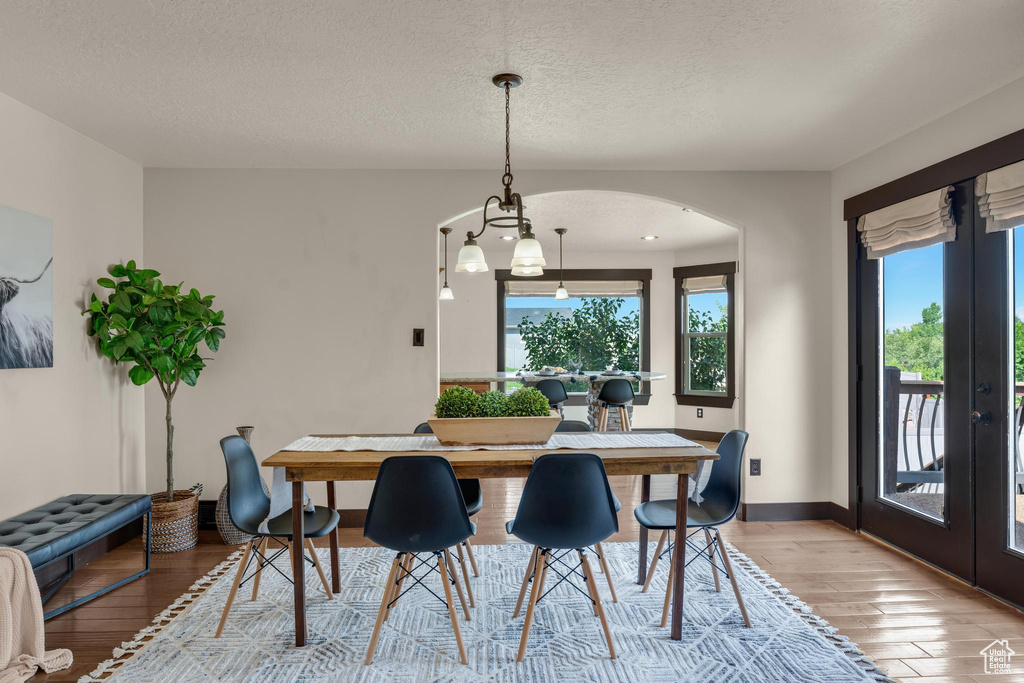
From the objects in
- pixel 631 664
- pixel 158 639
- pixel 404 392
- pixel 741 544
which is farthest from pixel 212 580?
pixel 741 544

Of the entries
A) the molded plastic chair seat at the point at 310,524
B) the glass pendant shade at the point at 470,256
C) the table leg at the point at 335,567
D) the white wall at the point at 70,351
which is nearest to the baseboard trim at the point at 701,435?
the glass pendant shade at the point at 470,256

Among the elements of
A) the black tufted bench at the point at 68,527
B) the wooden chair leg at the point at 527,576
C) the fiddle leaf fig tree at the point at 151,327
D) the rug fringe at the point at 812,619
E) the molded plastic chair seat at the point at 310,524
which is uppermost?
the fiddle leaf fig tree at the point at 151,327

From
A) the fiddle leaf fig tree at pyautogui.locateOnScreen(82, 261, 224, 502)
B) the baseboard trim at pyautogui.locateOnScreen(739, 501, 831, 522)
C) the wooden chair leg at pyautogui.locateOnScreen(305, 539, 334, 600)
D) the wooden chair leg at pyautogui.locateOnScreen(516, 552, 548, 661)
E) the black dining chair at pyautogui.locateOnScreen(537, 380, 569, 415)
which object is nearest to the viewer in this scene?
the wooden chair leg at pyautogui.locateOnScreen(516, 552, 548, 661)

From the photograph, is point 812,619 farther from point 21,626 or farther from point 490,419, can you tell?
point 21,626

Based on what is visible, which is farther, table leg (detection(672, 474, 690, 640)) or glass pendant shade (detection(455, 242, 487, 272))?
glass pendant shade (detection(455, 242, 487, 272))

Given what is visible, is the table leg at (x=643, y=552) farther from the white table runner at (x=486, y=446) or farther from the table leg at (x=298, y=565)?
the table leg at (x=298, y=565)

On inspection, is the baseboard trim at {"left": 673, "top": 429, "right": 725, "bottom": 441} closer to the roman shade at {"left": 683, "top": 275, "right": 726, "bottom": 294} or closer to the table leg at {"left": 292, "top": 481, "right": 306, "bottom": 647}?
the roman shade at {"left": 683, "top": 275, "right": 726, "bottom": 294}

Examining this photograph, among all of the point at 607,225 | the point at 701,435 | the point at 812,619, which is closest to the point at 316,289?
the point at 607,225

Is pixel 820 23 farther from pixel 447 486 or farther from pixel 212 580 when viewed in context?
pixel 212 580

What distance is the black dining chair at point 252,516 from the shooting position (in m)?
2.70

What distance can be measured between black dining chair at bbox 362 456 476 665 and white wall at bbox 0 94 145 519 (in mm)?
2084

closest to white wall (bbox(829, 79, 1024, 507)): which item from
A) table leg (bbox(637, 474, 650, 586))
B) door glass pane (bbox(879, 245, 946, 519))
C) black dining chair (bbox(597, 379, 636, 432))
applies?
door glass pane (bbox(879, 245, 946, 519))

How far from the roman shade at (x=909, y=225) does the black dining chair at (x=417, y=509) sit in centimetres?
301

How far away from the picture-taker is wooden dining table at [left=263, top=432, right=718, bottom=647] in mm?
2508
